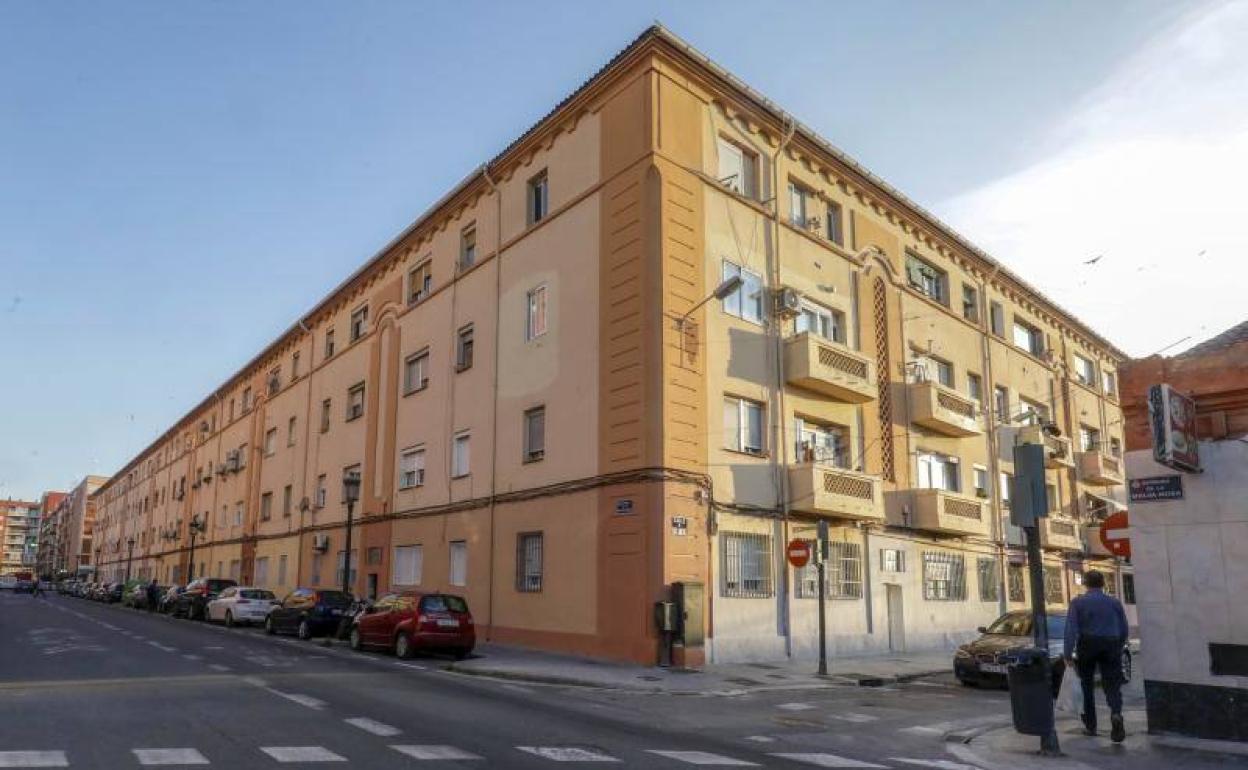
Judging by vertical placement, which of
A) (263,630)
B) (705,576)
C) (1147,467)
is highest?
(1147,467)

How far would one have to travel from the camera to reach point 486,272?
25547 millimetres

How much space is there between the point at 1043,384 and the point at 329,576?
28140mm

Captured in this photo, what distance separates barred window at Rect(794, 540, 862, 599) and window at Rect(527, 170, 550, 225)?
10.7m

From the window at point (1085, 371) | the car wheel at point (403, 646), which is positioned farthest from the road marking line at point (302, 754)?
the window at point (1085, 371)

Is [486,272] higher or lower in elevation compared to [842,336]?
higher

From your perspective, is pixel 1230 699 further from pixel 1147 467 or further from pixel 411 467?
pixel 411 467

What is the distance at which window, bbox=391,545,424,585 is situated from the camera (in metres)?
26.8

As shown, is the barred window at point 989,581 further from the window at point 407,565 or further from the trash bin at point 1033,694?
the trash bin at point 1033,694

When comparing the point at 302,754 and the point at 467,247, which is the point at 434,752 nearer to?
the point at 302,754

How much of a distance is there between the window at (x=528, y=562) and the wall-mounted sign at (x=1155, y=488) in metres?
13.3

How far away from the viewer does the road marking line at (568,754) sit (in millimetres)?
7984

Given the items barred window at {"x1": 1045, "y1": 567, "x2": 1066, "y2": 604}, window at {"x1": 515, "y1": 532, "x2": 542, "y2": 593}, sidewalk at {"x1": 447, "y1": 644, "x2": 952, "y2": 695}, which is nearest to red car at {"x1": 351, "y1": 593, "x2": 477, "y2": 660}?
→ sidewalk at {"x1": 447, "y1": 644, "x2": 952, "y2": 695}

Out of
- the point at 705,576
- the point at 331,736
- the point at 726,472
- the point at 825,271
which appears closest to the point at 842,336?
the point at 825,271

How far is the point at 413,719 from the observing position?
10.1 meters
